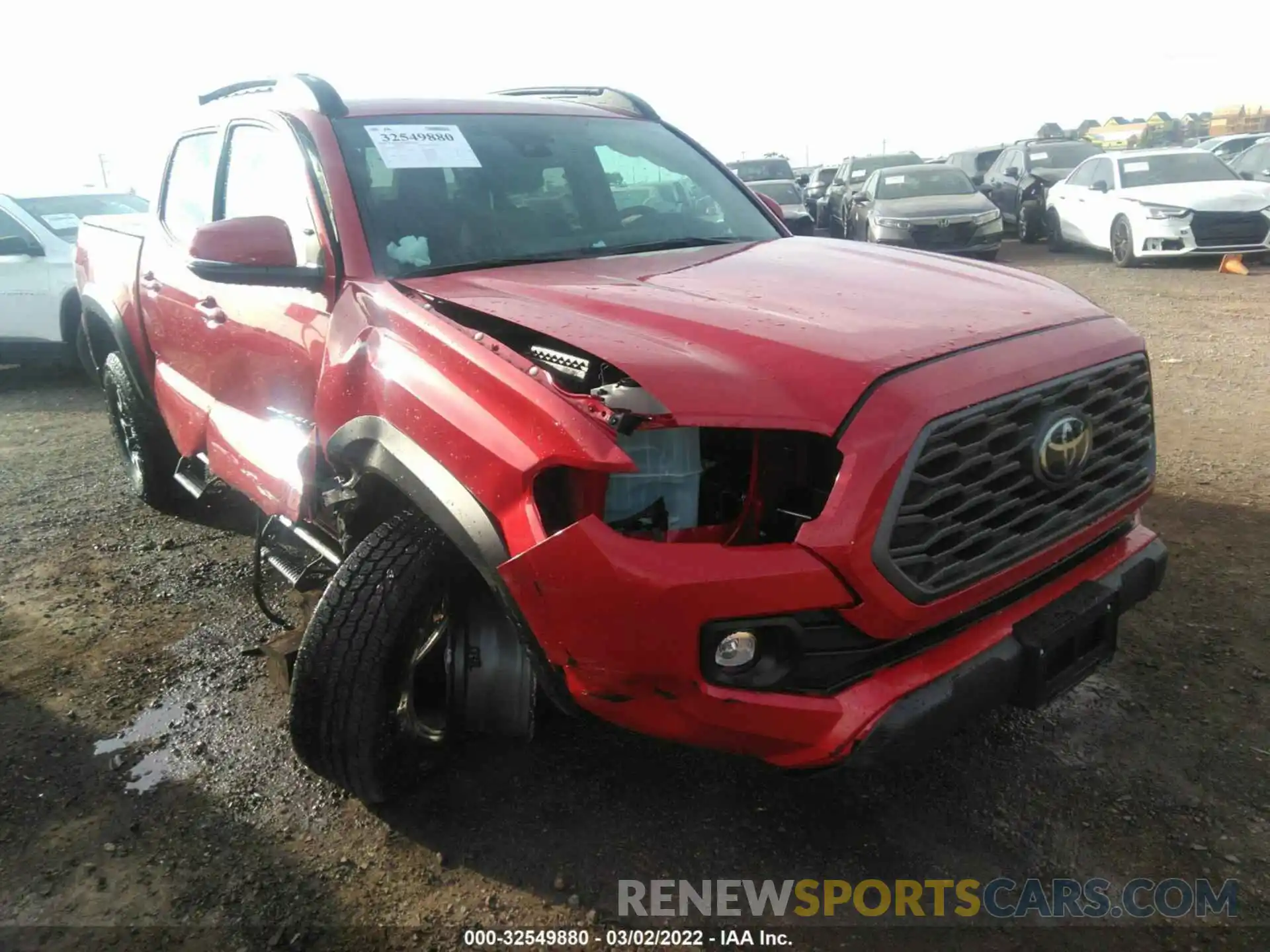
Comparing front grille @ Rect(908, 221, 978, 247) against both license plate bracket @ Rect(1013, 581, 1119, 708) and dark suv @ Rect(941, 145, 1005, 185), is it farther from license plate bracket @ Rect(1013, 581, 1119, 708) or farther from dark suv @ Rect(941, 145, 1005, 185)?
license plate bracket @ Rect(1013, 581, 1119, 708)

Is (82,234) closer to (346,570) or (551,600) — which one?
(346,570)

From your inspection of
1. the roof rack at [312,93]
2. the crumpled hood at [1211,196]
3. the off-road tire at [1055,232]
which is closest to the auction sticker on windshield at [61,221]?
the roof rack at [312,93]

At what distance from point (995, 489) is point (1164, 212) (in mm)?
10846

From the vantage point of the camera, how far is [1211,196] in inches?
432

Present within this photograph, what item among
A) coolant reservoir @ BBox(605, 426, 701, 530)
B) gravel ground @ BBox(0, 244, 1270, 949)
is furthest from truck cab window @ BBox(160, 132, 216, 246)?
coolant reservoir @ BBox(605, 426, 701, 530)

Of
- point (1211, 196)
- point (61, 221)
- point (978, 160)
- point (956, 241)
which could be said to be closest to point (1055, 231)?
point (956, 241)

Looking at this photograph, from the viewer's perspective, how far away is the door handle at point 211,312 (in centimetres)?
344

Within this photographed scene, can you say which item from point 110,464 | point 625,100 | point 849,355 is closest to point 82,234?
point 110,464

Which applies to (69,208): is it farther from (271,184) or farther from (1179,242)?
(1179,242)

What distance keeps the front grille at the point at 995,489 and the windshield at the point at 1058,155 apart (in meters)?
14.8

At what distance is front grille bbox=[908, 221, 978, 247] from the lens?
12078 millimetres

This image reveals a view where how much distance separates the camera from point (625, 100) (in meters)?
4.06

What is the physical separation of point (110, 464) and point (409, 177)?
425 cm
